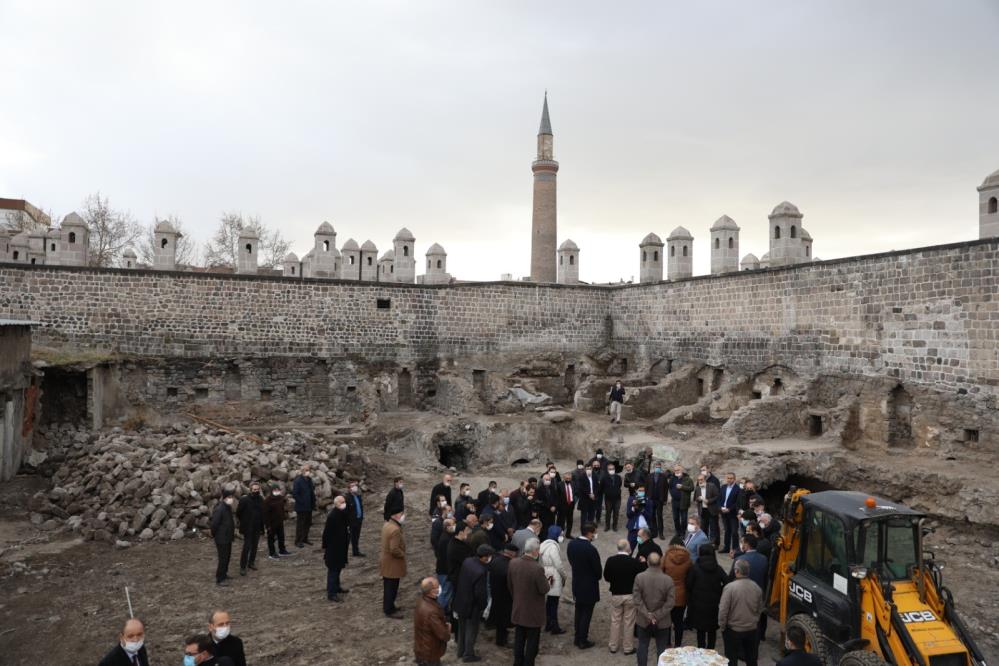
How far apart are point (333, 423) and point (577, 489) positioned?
10.8 m

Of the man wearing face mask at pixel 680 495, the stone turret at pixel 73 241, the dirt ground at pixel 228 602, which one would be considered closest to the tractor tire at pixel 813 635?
the dirt ground at pixel 228 602

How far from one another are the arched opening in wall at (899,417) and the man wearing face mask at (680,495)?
21.0 ft

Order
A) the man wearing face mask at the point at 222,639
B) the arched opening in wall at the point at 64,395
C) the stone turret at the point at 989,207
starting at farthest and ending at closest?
the arched opening in wall at the point at 64,395
the stone turret at the point at 989,207
the man wearing face mask at the point at 222,639

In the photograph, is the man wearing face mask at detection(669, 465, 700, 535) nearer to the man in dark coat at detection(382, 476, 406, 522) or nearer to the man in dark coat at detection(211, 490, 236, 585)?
the man in dark coat at detection(382, 476, 406, 522)

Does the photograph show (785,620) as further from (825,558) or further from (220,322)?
(220,322)

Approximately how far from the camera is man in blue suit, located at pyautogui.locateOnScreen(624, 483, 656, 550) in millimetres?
9648

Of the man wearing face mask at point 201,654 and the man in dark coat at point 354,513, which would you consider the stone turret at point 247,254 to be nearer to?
the man in dark coat at point 354,513

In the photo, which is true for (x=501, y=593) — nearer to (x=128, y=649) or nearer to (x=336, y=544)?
(x=336, y=544)

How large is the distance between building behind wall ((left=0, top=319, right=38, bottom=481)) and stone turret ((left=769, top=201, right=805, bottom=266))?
18507mm

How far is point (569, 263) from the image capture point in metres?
25.6

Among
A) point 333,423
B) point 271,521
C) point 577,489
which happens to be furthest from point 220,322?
point 577,489

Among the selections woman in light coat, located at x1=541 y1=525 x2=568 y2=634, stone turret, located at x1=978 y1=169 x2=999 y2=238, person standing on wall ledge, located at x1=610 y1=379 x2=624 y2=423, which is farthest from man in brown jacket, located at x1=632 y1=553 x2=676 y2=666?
person standing on wall ledge, located at x1=610 y1=379 x2=624 y2=423

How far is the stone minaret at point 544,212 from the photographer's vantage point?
3222 cm

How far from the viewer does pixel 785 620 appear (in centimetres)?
707
